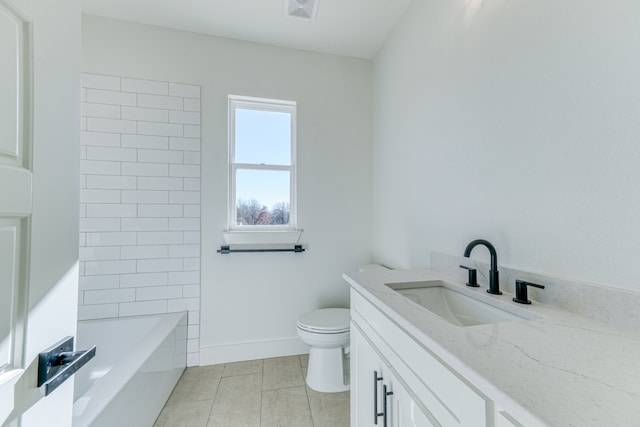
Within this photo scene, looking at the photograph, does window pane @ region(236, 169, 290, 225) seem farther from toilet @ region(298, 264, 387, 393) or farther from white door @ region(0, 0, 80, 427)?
white door @ region(0, 0, 80, 427)

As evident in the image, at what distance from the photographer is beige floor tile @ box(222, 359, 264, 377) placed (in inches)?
73.3

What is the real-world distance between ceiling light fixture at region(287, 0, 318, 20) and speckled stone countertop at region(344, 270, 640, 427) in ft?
6.32

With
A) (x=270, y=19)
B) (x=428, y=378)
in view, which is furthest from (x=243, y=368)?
(x=270, y=19)

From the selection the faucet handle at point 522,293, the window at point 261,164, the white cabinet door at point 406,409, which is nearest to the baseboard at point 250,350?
the window at point 261,164

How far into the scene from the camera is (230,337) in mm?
2014

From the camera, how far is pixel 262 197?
7.05 feet

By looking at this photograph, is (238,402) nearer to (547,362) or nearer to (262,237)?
(262,237)

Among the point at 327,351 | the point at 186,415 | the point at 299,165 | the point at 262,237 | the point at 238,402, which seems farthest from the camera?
the point at 299,165

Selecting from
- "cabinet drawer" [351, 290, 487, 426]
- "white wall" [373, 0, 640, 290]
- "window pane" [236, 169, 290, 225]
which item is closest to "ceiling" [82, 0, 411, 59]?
"white wall" [373, 0, 640, 290]

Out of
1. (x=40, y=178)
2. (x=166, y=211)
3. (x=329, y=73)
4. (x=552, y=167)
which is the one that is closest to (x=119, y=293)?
(x=166, y=211)

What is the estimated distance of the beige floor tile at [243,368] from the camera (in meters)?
1.86

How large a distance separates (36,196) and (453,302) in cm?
134

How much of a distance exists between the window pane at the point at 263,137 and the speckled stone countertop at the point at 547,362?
5.58ft

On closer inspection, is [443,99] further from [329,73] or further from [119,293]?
[119,293]
